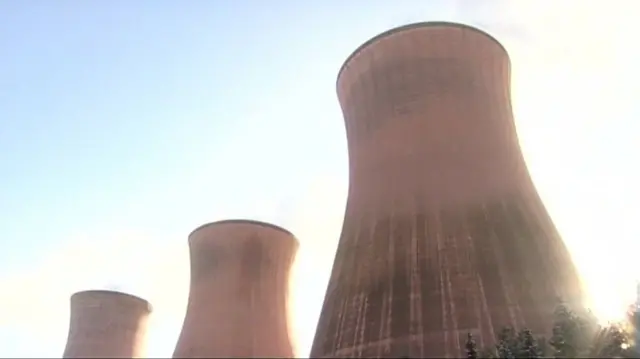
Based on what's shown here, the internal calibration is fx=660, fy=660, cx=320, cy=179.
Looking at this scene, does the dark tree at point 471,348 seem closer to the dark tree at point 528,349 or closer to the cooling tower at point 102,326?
the dark tree at point 528,349

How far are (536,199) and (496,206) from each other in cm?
88

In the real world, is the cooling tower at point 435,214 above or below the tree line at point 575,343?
above

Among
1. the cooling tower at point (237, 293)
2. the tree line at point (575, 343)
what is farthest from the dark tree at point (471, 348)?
the cooling tower at point (237, 293)

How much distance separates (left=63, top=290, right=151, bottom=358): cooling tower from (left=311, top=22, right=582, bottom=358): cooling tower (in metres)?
9.39

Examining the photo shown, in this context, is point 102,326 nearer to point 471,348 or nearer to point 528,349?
point 471,348

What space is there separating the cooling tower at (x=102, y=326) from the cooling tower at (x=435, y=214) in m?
9.39

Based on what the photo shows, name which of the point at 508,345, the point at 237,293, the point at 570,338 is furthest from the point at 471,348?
the point at 237,293

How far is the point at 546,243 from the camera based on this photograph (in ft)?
27.2

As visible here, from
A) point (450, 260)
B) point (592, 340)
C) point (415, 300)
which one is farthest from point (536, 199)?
point (592, 340)

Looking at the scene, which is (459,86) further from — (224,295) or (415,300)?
(224,295)

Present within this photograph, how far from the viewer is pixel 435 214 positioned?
8.44 meters

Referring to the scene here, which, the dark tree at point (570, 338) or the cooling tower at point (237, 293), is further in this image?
the cooling tower at point (237, 293)

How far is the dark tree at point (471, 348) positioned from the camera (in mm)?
6316

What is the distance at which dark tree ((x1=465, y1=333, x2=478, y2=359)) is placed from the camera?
6.32 metres
